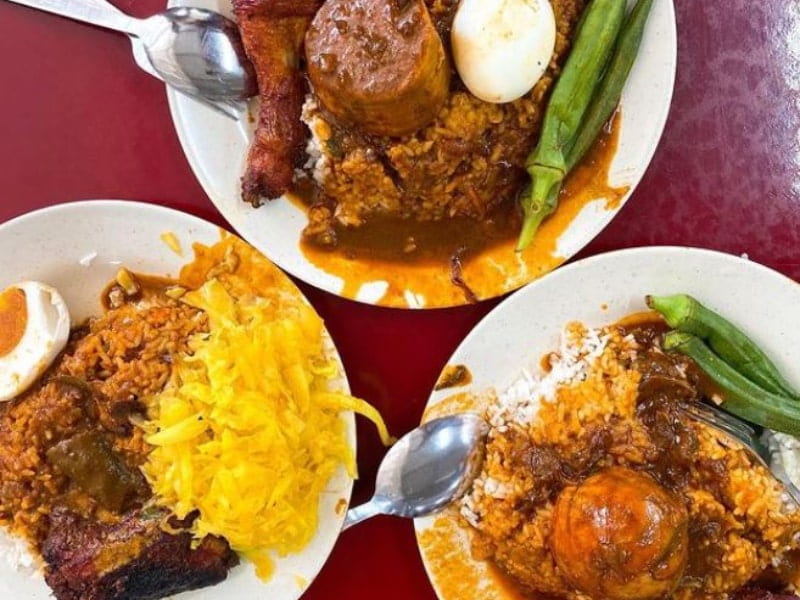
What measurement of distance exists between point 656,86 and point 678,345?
0.86 metres

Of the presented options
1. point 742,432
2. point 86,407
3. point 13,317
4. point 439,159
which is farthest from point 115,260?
point 742,432

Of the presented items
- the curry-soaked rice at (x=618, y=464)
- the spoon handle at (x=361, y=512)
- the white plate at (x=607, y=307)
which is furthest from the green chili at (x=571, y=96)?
the spoon handle at (x=361, y=512)

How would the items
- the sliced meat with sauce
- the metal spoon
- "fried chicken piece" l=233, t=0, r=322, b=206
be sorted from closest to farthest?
the sliced meat with sauce < "fried chicken piece" l=233, t=0, r=322, b=206 < the metal spoon

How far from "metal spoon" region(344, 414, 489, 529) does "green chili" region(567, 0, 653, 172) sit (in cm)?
96

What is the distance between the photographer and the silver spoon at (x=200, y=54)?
2.79 m

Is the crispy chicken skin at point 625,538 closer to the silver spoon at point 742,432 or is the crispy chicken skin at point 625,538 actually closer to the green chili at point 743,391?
the silver spoon at point 742,432

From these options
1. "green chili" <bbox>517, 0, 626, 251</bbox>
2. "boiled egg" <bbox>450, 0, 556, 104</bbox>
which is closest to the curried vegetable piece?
"green chili" <bbox>517, 0, 626, 251</bbox>

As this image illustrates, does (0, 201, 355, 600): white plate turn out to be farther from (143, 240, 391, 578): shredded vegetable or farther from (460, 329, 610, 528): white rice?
(460, 329, 610, 528): white rice

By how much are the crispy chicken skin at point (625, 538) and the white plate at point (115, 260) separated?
794 millimetres

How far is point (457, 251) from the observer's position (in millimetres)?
2924

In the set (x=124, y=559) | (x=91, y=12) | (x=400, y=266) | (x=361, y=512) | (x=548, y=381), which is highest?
(x=91, y=12)

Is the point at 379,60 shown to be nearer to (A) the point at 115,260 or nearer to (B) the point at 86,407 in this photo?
(A) the point at 115,260

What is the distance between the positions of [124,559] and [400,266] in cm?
133

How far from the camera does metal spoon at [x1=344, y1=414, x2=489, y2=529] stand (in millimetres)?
2863
